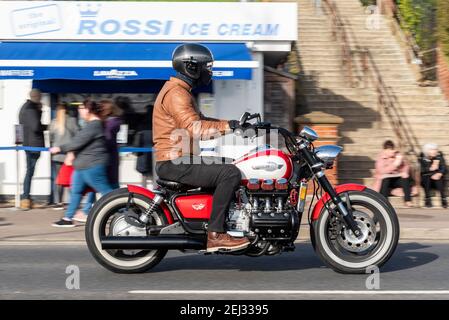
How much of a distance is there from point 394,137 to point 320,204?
1027 centimetres

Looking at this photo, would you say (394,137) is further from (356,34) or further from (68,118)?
(68,118)

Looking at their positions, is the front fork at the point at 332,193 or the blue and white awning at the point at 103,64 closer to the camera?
the front fork at the point at 332,193

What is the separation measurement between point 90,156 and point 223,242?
404cm

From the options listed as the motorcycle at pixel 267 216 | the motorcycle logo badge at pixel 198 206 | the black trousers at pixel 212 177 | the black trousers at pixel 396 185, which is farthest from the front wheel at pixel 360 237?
the black trousers at pixel 396 185

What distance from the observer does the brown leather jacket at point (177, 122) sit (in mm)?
6852

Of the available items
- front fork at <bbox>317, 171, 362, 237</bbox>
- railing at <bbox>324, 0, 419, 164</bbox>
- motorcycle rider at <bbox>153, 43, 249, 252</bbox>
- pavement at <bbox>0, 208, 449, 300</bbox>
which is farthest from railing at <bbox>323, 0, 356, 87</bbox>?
motorcycle rider at <bbox>153, 43, 249, 252</bbox>

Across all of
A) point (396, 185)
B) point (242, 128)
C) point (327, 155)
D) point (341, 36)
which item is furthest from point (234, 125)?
point (341, 36)

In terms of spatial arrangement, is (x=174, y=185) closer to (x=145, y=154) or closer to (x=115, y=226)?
(x=115, y=226)

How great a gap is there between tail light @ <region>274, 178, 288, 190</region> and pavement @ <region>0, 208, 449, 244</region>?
9.40ft

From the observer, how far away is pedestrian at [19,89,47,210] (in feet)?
41.4

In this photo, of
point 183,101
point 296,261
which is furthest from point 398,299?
point 183,101

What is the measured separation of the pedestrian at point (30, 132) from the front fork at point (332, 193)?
22.3ft

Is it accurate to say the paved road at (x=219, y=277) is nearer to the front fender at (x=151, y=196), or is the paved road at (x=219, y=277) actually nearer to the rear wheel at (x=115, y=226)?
the rear wheel at (x=115, y=226)
